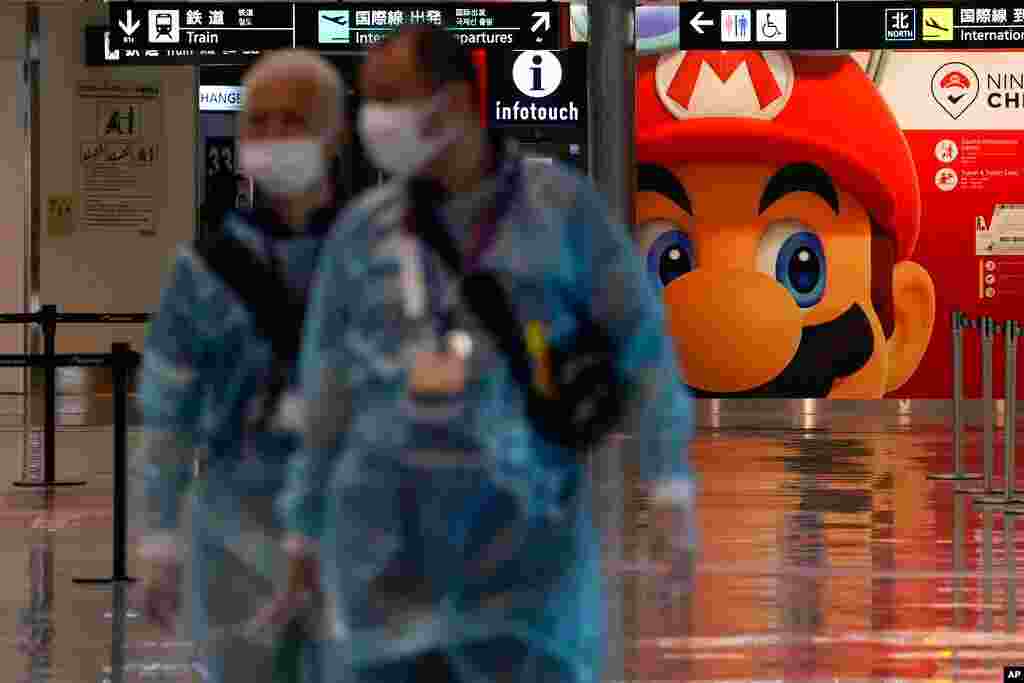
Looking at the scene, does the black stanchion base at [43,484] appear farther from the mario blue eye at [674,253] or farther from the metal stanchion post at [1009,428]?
the mario blue eye at [674,253]

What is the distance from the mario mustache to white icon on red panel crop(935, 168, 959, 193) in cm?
138

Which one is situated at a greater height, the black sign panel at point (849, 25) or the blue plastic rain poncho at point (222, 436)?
the black sign panel at point (849, 25)

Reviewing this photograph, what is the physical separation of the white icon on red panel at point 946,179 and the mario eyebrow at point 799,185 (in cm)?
100

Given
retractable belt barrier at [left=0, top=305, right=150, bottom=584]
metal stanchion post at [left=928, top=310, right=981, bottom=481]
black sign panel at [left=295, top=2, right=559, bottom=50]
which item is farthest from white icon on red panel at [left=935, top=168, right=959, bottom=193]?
retractable belt barrier at [left=0, top=305, right=150, bottom=584]

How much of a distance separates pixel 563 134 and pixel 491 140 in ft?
55.3

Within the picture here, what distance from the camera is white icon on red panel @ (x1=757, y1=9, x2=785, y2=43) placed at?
1659cm

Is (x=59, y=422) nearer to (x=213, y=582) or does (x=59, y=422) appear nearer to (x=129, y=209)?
(x=129, y=209)

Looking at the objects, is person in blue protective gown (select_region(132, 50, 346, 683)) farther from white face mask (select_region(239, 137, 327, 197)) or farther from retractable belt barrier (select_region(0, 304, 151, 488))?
retractable belt barrier (select_region(0, 304, 151, 488))

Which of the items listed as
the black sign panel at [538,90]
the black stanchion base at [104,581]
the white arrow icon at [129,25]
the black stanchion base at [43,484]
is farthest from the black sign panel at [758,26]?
the black stanchion base at [104,581]

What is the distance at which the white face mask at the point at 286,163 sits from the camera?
12.7ft

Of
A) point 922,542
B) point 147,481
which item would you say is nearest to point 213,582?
point 147,481

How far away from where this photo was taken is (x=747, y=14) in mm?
16484

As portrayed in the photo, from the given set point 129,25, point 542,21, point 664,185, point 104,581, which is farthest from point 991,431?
A: point 129,25

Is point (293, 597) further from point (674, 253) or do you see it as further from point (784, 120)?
point (784, 120)
